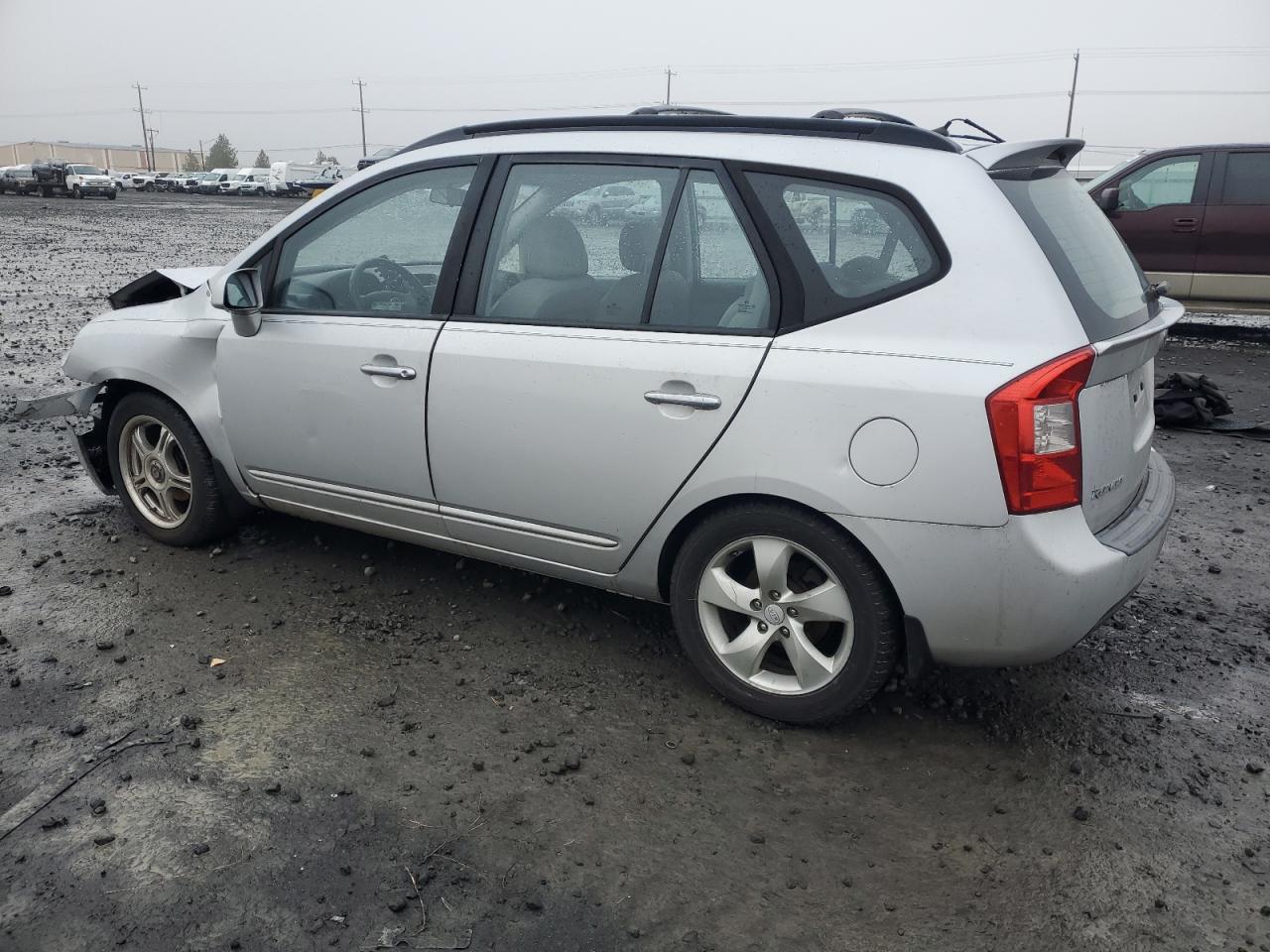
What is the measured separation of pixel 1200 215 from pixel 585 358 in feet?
32.5

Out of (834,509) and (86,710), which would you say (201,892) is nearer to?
(86,710)

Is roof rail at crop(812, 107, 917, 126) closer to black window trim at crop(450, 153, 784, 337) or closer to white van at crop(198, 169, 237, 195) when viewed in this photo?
black window trim at crop(450, 153, 784, 337)

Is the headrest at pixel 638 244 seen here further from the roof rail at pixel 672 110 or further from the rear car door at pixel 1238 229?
the rear car door at pixel 1238 229

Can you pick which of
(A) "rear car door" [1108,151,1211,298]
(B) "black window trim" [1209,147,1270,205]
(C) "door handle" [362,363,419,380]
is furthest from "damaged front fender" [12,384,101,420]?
(B) "black window trim" [1209,147,1270,205]

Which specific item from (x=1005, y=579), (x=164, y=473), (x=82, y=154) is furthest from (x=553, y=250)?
(x=82, y=154)

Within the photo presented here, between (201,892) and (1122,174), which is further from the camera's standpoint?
(1122,174)

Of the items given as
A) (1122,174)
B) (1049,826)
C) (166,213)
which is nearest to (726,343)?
(1049,826)

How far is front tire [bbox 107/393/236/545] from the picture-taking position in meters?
4.64

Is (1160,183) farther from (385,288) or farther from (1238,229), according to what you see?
(385,288)

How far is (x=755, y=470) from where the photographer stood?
3.21 meters

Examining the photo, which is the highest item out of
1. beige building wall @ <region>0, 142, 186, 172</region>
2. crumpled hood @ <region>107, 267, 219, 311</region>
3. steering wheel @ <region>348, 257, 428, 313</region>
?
steering wheel @ <region>348, 257, 428, 313</region>

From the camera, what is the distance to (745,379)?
321 cm

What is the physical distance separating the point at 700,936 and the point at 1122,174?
11.0 m

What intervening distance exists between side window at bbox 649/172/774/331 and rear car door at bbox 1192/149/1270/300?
31.4 ft
